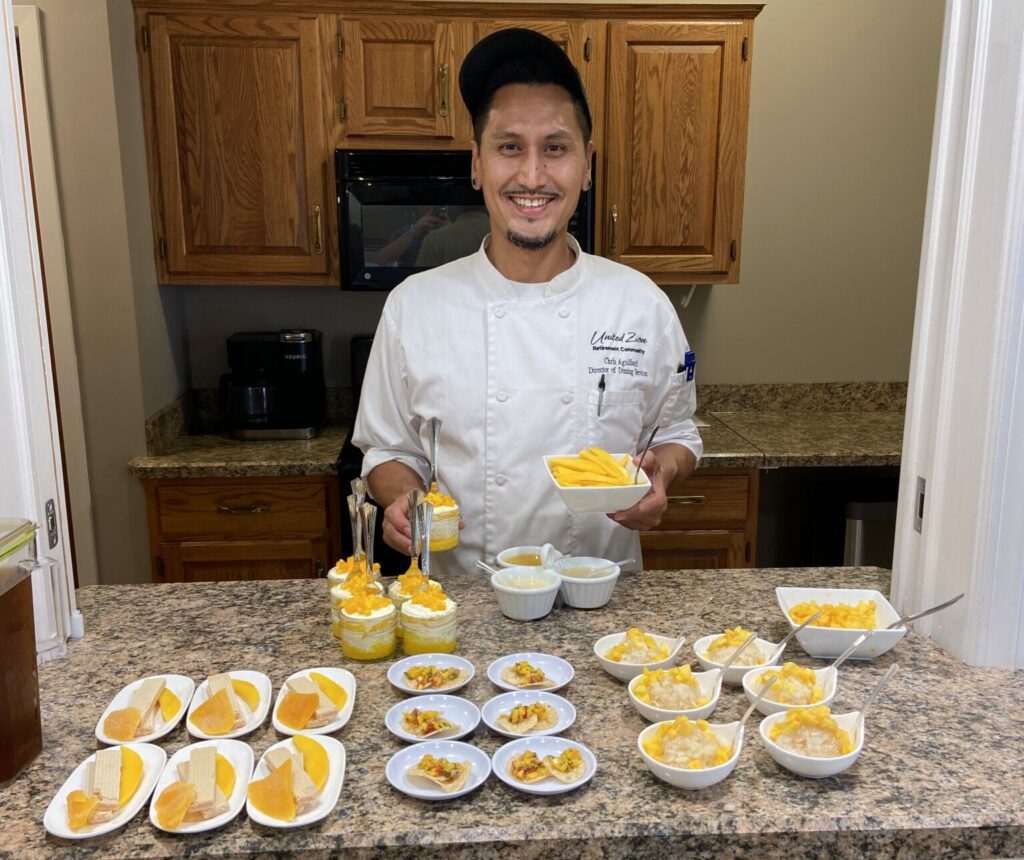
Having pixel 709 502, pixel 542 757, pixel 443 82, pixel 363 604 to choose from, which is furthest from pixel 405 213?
pixel 542 757

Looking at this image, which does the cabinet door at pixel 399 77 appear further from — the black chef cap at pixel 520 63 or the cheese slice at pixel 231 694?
the cheese slice at pixel 231 694

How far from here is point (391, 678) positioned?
1184mm

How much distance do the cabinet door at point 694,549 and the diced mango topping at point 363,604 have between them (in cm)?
181

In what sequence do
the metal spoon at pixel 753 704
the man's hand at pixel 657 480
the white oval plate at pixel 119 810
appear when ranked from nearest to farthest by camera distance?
the white oval plate at pixel 119 810
the metal spoon at pixel 753 704
the man's hand at pixel 657 480

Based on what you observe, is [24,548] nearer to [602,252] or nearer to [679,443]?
[679,443]

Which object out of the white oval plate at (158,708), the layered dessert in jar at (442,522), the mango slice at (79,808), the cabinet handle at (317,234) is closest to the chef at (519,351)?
the layered dessert in jar at (442,522)

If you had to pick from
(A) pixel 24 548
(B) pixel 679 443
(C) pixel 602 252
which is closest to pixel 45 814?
(A) pixel 24 548

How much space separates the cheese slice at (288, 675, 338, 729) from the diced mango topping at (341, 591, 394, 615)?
0.43 ft

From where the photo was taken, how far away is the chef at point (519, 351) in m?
1.83

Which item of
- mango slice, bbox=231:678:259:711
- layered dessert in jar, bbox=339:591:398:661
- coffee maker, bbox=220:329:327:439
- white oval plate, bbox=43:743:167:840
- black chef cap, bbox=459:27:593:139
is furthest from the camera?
coffee maker, bbox=220:329:327:439

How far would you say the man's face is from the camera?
1.81m

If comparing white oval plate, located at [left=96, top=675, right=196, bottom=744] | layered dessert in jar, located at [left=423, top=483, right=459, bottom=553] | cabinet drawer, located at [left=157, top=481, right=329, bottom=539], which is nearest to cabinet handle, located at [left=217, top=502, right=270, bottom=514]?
cabinet drawer, located at [left=157, top=481, right=329, bottom=539]

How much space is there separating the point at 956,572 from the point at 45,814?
1.24 metres

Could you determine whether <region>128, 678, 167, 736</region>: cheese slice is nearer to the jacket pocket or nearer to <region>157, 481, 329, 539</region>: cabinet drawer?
the jacket pocket
